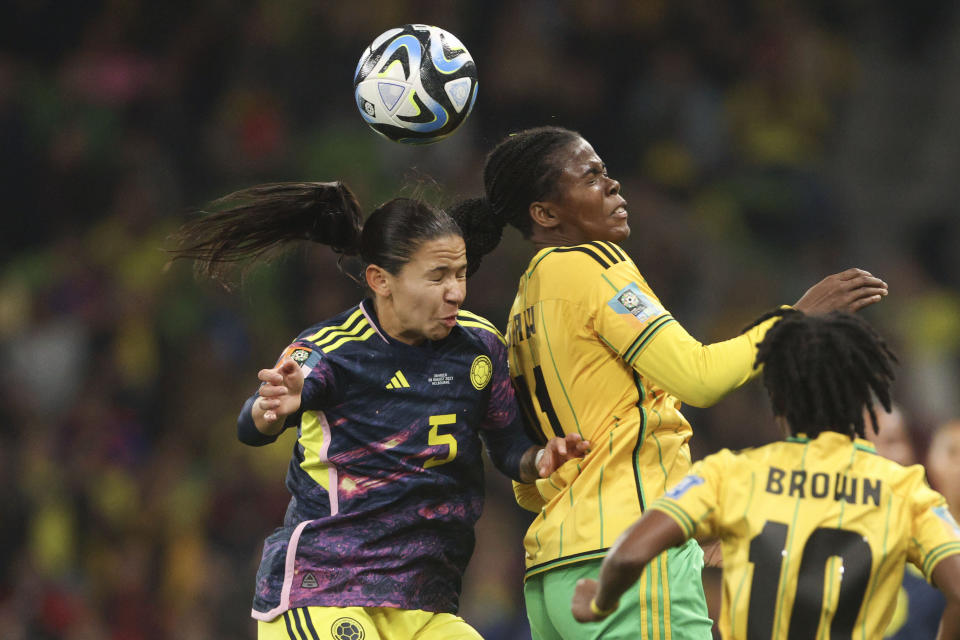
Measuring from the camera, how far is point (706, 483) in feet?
10.1

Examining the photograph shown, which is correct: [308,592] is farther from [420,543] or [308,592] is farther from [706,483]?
[706,483]

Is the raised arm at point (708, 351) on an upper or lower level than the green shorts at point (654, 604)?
upper

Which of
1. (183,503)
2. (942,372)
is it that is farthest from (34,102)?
(942,372)

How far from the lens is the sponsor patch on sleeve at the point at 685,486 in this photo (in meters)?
3.07

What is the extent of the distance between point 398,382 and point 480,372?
267 millimetres

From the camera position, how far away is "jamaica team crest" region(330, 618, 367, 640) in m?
3.69

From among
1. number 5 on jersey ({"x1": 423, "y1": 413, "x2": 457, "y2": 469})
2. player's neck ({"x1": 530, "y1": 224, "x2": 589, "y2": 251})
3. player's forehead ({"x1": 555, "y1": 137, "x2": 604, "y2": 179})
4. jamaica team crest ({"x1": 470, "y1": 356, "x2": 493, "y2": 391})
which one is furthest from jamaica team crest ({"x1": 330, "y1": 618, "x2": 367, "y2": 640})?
player's forehead ({"x1": 555, "y1": 137, "x2": 604, "y2": 179})

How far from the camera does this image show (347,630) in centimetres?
370

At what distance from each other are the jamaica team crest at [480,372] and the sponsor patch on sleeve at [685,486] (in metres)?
1.02

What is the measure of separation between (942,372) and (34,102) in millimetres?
7246

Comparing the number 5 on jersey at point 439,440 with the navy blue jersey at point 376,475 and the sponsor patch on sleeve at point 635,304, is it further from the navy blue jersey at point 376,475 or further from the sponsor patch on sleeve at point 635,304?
the sponsor patch on sleeve at point 635,304

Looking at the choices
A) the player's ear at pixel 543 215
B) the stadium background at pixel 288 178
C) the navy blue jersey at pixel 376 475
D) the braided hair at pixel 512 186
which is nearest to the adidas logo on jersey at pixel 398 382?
the navy blue jersey at pixel 376 475

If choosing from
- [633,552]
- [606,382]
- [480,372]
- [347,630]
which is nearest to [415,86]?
[480,372]

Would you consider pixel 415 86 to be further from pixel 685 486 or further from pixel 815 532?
pixel 815 532
